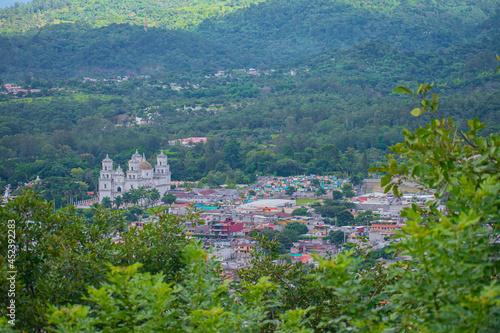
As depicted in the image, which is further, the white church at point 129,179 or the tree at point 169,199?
the white church at point 129,179

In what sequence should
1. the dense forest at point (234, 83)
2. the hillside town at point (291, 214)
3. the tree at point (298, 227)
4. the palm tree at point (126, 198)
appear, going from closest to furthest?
the hillside town at point (291, 214), the tree at point (298, 227), the palm tree at point (126, 198), the dense forest at point (234, 83)

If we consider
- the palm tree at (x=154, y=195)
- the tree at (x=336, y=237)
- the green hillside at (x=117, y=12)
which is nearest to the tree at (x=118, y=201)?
the palm tree at (x=154, y=195)

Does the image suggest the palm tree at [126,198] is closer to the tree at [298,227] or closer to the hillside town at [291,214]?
the hillside town at [291,214]

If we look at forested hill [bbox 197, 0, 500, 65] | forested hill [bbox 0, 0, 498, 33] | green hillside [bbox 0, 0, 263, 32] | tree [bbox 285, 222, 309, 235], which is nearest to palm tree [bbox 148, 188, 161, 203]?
tree [bbox 285, 222, 309, 235]

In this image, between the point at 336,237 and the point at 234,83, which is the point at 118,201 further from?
the point at 234,83

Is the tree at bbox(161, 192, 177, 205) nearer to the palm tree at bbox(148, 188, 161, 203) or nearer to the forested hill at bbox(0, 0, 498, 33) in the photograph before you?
the palm tree at bbox(148, 188, 161, 203)
